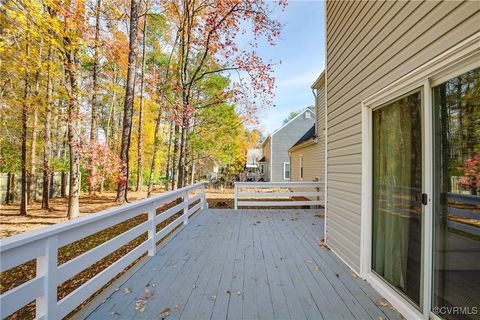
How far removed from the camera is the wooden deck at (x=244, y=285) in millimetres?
2250

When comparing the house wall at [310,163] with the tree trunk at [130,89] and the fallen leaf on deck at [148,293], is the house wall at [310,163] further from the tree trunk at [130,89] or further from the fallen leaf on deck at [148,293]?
the fallen leaf on deck at [148,293]

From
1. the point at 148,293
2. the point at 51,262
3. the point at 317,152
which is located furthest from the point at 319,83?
the point at 51,262

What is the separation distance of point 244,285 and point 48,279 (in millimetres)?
1849

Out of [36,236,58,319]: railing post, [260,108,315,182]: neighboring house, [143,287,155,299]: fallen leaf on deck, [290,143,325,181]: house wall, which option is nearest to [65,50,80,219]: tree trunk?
[143,287,155,299]: fallen leaf on deck

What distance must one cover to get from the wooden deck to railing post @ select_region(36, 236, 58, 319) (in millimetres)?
487

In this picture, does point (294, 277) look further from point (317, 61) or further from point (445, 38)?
point (317, 61)

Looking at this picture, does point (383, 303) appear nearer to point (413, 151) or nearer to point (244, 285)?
point (244, 285)

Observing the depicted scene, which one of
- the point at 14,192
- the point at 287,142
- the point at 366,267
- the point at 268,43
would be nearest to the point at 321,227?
the point at 366,267

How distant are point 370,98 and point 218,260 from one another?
2963mm

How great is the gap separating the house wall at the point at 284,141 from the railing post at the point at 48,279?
65.9ft

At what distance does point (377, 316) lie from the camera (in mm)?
2205

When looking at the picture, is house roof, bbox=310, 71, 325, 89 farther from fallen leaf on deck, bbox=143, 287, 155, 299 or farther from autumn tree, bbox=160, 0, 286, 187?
fallen leaf on deck, bbox=143, 287, 155, 299

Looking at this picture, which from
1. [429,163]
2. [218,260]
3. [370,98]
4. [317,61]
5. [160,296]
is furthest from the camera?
[317,61]

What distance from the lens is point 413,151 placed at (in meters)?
2.24
